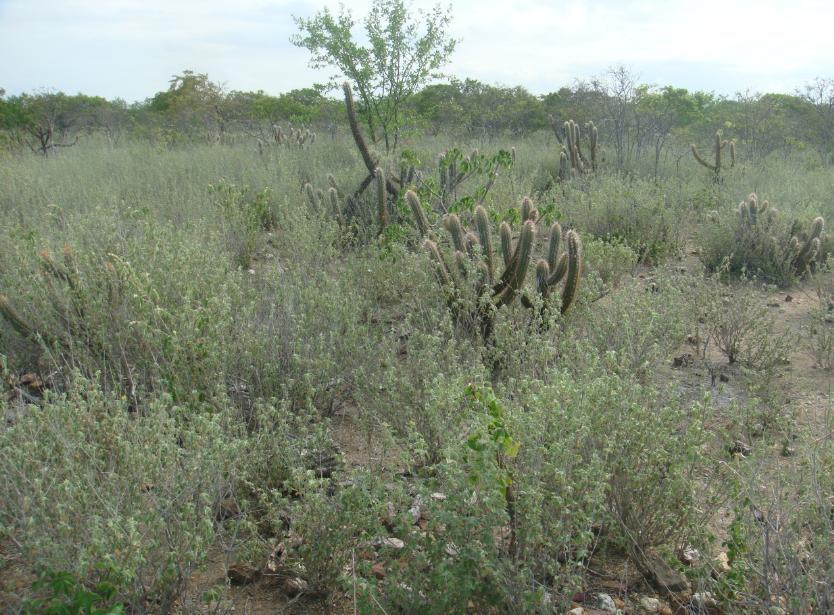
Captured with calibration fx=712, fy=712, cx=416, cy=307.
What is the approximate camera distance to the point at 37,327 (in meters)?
4.05

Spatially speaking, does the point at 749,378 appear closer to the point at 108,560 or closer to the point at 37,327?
the point at 108,560

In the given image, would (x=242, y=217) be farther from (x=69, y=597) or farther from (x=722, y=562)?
(x=722, y=562)

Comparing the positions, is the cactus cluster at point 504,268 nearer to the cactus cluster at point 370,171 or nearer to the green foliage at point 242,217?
the green foliage at point 242,217

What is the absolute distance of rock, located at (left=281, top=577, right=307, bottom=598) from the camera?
2.61 meters

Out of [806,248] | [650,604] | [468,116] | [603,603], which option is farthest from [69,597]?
[468,116]

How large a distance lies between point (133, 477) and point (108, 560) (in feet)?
1.67

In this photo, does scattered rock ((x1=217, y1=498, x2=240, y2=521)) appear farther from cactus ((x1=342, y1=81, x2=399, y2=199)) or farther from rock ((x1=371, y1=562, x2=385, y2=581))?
cactus ((x1=342, y1=81, x2=399, y2=199))

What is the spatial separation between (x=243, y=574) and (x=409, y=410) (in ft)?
3.45

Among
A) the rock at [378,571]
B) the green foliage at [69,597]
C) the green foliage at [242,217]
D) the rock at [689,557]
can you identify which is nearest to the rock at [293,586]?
the rock at [378,571]

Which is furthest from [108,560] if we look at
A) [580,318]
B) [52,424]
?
[580,318]

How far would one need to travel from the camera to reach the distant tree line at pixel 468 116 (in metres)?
14.2

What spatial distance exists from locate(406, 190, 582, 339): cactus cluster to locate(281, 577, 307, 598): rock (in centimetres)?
204

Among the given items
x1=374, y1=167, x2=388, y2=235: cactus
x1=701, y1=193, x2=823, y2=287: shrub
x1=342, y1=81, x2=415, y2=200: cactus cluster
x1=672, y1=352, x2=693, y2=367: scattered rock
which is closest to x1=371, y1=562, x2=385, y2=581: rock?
x1=672, y1=352, x2=693, y2=367: scattered rock

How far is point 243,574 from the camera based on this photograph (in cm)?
262
